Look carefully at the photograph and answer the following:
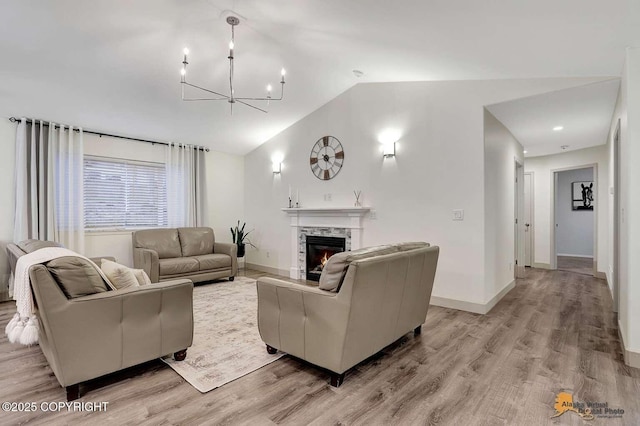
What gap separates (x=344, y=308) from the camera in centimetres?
201

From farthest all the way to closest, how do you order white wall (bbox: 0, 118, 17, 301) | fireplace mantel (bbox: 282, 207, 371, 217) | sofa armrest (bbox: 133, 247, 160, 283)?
fireplace mantel (bbox: 282, 207, 371, 217) < sofa armrest (bbox: 133, 247, 160, 283) < white wall (bbox: 0, 118, 17, 301)

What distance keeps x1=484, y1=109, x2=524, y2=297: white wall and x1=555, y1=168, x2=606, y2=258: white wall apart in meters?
4.67

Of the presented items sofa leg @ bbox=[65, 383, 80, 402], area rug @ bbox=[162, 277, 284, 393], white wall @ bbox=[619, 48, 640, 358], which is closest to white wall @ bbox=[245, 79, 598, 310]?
white wall @ bbox=[619, 48, 640, 358]

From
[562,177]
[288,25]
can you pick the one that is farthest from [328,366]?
[562,177]

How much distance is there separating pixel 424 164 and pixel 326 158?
1.70 meters

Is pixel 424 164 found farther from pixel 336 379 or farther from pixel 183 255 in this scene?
pixel 183 255

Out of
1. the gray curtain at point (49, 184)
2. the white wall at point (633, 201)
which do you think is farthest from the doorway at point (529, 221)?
the gray curtain at point (49, 184)

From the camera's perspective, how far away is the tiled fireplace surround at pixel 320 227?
15.7 ft

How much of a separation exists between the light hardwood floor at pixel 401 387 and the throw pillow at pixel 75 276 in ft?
2.17

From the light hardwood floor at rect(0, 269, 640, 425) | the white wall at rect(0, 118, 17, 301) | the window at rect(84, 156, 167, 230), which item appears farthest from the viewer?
the window at rect(84, 156, 167, 230)

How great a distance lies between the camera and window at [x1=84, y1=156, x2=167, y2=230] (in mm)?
4941

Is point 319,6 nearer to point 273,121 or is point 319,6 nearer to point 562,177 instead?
point 273,121

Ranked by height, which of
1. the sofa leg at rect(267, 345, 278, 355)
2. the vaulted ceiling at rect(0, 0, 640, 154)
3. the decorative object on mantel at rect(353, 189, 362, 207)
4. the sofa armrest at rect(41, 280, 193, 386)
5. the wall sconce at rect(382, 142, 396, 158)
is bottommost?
the sofa leg at rect(267, 345, 278, 355)

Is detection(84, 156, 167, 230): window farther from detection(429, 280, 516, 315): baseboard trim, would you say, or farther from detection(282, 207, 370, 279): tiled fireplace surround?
detection(429, 280, 516, 315): baseboard trim
